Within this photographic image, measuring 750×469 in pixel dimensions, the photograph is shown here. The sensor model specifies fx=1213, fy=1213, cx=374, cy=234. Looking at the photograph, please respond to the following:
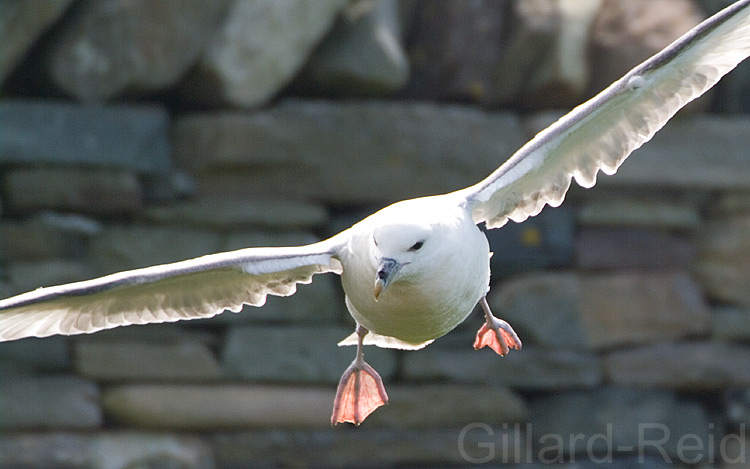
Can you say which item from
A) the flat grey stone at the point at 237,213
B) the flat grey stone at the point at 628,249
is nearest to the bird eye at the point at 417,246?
the flat grey stone at the point at 237,213

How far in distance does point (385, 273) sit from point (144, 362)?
3595 mm

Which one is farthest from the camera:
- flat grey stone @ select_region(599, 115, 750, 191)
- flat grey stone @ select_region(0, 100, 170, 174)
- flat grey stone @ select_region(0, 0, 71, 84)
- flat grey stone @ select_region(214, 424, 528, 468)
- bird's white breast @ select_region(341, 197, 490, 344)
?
flat grey stone @ select_region(599, 115, 750, 191)

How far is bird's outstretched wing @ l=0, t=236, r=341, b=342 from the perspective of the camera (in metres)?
4.08

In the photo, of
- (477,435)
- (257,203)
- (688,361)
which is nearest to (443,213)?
(257,203)

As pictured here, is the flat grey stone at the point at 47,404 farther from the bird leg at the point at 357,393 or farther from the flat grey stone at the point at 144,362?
the bird leg at the point at 357,393

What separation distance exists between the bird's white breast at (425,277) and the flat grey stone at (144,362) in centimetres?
291

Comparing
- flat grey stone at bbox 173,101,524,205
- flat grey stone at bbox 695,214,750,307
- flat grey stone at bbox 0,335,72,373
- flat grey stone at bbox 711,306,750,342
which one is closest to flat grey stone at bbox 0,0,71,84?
flat grey stone at bbox 173,101,524,205

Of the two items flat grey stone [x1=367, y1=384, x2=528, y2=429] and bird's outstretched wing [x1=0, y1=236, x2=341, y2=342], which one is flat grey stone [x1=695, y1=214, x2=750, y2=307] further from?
bird's outstretched wing [x1=0, y1=236, x2=341, y2=342]

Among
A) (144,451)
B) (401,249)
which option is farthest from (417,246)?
(144,451)

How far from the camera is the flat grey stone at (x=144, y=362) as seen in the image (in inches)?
260

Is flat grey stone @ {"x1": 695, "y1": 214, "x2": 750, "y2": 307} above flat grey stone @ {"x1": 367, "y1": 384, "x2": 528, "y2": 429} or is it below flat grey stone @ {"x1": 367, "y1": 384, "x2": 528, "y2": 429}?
above

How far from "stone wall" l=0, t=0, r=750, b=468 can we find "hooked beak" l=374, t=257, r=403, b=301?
10.6 ft

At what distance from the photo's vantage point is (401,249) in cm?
345

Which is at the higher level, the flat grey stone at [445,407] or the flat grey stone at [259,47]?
the flat grey stone at [259,47]
